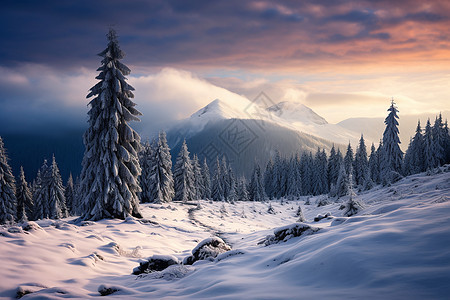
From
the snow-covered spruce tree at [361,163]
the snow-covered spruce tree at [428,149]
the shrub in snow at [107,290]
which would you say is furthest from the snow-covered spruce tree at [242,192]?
the shrub in snow at [107,290]

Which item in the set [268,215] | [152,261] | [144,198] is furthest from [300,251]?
[144,198]

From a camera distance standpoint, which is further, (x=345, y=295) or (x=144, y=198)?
(x=144, y=198)

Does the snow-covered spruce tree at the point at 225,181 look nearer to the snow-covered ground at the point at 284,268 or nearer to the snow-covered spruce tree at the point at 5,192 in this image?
the snow-covered spruce tree at the point at 5,192

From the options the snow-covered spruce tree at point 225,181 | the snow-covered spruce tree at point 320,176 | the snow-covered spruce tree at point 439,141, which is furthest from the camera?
the snow-covered spruce tree at point 320,176

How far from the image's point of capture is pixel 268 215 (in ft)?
120

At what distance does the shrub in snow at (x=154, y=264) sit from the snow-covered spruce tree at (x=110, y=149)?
10896 mm

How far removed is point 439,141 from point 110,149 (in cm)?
6026

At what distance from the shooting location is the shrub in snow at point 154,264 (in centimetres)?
737

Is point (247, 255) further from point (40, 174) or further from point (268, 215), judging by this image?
point (40, 174)

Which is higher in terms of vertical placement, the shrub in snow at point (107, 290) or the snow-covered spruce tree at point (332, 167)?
the snow-covered spruce tree at point (332, 167)

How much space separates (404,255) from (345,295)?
141cm

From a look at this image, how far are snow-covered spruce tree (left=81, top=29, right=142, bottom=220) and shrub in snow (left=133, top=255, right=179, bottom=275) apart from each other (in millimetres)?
10896

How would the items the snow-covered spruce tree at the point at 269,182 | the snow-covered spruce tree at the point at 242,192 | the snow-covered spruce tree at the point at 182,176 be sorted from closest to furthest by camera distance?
the snow-covered spruce tree at the point at 182,176
the snow-covered spruce tree at the point at 242,192
the snow-covered spruce tree at the point at 269,182

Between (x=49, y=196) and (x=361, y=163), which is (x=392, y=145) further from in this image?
(x=49, y=196)
